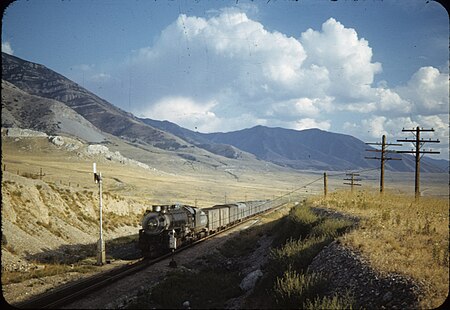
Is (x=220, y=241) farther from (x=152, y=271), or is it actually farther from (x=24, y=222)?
(x=24, y=222)

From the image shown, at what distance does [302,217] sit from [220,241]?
11639mm

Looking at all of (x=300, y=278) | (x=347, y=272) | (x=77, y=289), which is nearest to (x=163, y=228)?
(x=77, y=289)

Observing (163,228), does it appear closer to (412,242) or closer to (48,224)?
(48,224)

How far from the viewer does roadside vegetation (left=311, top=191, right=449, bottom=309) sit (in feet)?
29.4

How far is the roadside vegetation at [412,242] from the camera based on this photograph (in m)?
8.97

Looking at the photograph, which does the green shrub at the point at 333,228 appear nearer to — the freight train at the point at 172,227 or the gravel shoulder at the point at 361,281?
Result: the gravel shoulder at the point at 361,281

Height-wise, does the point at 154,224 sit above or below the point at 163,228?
above

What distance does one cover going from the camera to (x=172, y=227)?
25406mm

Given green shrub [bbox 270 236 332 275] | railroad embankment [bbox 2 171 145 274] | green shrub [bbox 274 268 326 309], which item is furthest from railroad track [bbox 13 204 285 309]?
green shrub [bbox 274 268 326 309]

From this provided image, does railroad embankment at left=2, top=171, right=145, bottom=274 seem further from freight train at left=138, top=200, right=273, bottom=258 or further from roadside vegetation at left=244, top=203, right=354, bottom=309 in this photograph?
roadside vegetation at left=244, top=203, right=354, bottom=309

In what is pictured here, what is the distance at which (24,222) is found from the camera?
2745cm

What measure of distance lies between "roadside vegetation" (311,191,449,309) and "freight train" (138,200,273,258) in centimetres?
1282

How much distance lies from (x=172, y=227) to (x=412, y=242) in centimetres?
1729

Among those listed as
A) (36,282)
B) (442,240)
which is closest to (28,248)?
(36,282)
